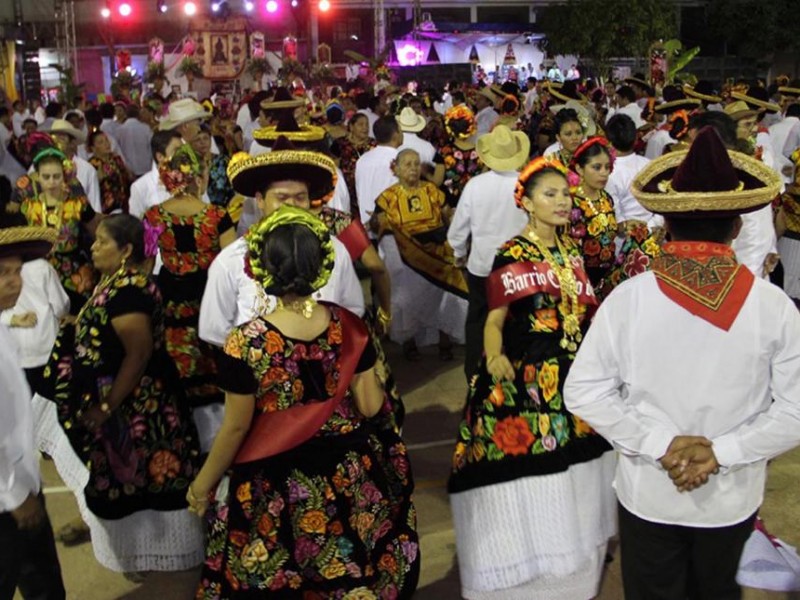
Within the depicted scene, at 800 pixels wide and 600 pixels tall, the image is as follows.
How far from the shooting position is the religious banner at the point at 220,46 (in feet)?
80.0

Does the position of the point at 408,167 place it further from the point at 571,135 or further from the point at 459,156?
the point at 459,156

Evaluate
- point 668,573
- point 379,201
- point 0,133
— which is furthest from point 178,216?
point 0,133

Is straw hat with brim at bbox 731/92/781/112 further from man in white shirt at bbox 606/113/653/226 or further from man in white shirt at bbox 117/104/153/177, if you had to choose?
man in white shirt at bbox 117/104/153/177

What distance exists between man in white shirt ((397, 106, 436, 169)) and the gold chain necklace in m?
4.41

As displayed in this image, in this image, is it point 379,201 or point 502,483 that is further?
point 379,201

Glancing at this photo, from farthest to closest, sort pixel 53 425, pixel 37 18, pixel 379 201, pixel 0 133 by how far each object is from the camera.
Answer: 1. pixel 37 18
2. pixel 0 133
3. pixel 379 201
4. pixel 53 425

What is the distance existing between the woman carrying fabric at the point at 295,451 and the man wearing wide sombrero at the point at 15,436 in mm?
547

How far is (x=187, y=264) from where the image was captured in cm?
489

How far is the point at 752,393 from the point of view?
2.63m

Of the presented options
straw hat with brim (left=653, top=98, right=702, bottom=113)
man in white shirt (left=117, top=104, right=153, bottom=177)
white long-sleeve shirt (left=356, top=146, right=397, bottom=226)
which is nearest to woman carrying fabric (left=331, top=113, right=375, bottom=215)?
white long-sleeve shirt (left=356, top=146, right=397, bottom=226)

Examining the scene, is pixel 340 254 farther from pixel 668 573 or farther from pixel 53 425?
pixel 668 573

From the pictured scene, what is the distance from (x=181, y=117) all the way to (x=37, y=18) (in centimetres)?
2882

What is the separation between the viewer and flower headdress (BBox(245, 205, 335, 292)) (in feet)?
9.94

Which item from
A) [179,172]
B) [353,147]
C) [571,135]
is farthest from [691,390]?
[353,147]
